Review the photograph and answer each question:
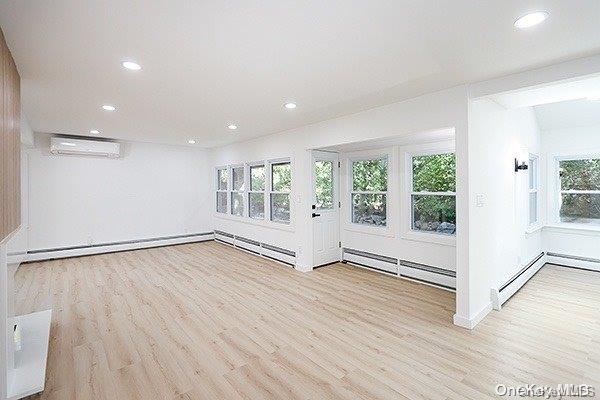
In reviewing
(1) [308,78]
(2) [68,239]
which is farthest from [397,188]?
(2) [68,239]

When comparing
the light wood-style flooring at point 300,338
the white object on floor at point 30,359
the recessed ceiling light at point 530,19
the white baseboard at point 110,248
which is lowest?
the light wood-style flooring at point 300,338

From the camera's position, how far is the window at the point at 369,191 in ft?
16.0

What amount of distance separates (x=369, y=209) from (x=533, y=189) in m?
2.77

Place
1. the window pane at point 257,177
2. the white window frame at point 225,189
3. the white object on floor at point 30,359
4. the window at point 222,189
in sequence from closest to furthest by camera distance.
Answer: the white object on floor at point 30,359, the window pane at point 257,177, the white window frame at point 225,189, the window at point 222,189

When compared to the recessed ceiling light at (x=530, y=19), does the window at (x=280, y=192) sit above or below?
below

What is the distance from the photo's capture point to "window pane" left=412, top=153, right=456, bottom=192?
406 centimetres

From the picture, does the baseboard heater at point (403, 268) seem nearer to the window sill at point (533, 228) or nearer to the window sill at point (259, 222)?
the window sill at point (259, 222)

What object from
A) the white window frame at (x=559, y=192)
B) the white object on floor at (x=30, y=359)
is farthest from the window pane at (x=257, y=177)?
the white window frame at (x=559, y=192)

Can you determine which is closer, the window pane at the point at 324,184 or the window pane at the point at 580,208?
the window pane at the point at 580,208

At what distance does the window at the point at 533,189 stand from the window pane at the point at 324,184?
10.8ft

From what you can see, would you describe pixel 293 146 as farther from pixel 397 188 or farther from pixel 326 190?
pixel 397 188

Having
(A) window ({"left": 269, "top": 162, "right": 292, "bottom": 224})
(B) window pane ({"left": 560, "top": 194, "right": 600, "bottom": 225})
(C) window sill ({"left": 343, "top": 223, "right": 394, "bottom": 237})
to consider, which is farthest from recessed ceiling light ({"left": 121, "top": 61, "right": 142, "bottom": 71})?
(B) window pane ({"left": 560, "top": 194, "right": 600, "bottom": 225})

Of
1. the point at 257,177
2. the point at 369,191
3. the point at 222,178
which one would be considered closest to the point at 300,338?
the point at 369,191

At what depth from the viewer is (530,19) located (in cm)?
181
